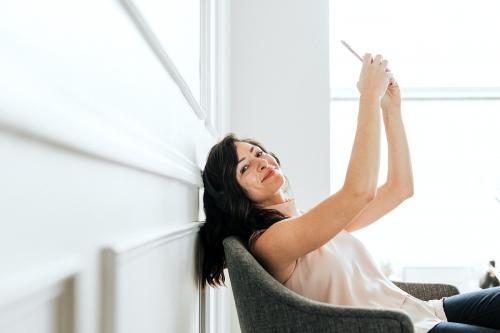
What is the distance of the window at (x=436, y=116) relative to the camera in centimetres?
351

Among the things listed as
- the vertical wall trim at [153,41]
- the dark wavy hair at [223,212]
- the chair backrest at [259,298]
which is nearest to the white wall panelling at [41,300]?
the vertical wall trim at [153,41]

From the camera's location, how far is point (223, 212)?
1.35 metres

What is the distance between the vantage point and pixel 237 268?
1046mm

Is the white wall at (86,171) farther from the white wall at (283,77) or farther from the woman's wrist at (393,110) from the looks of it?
the white wall at (283,77)

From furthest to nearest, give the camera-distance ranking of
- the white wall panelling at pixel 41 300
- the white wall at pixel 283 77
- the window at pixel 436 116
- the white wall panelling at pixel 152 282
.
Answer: the window at pixel 436 116
the white wall at pixel 283 77
the white wall panelling at pixel 152 282
the white wall panelling at pixel 41 300

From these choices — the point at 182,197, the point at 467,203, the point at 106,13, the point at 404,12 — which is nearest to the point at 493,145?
the point at 467,203

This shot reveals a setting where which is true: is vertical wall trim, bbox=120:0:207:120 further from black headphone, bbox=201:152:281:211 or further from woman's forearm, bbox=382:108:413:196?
woman's forearm, bbox=382:108:413:196

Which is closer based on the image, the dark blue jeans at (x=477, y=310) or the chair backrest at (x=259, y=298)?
the chair backrest at (x=259, y=298)

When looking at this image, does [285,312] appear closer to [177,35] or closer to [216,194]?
[216,194]

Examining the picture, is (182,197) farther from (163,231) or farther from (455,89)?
(455,89)

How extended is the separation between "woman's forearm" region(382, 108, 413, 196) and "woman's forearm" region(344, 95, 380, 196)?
470 mm

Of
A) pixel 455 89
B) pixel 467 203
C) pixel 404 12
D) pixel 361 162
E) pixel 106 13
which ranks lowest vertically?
pixel 467 203

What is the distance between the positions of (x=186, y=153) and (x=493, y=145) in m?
2.97

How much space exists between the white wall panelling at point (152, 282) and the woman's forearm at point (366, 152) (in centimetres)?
38
